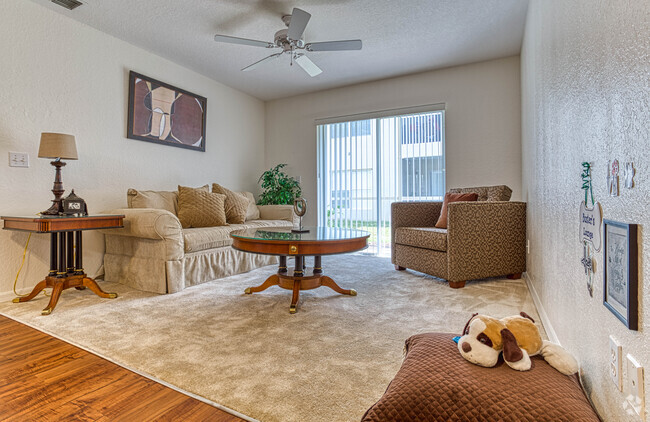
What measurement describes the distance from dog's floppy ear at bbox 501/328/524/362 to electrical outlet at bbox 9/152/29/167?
3.53m

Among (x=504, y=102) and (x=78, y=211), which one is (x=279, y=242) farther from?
(x=504, y=102)

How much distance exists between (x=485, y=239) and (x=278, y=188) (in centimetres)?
302

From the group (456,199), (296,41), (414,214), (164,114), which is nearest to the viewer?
(296,41)

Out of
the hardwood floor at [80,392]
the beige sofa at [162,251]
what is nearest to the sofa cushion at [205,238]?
the beige sofa at [162,251]

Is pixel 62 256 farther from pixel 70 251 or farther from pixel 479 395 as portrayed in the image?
pixel 479 395

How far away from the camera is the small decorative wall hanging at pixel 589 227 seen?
96 centimetres

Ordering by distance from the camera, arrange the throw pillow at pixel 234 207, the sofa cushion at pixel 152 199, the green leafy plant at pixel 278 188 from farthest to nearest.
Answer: the green leafy plant at pixel 278 188
the throw pillow at pixel 234 207
the sofa cushion at pixel 152 199

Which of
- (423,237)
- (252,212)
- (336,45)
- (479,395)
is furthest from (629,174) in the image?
(252,212)

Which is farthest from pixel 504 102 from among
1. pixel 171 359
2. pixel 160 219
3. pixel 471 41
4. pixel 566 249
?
pixel 171 359

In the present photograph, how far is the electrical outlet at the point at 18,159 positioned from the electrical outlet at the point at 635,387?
3769mm

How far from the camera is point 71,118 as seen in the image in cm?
300

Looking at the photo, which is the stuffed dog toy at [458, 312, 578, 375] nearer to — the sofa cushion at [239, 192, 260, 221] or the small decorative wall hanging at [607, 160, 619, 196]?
the small decorative wall hanging at [607, 160, 619, 196]

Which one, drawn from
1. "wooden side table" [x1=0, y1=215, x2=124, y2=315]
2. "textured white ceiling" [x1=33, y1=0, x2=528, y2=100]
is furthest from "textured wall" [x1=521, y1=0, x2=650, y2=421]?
"wooden side table" [x1=0, y1=215, x2=124, y2=315]

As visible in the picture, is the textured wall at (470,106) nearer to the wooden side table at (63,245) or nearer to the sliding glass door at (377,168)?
the sliding glass door at (377,168)
